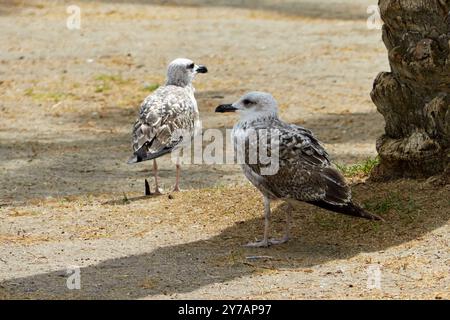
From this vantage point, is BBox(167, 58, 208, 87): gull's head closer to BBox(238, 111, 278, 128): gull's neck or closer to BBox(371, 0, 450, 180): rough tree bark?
BBox(371, 0, 450, 180): rough tree bark

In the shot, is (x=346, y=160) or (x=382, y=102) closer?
(x=382, y=102)

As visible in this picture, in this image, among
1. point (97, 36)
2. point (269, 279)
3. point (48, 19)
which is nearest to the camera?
point (269, 279)

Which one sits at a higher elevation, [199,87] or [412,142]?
[412,142]

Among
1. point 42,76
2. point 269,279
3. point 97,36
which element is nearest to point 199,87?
point 42,76

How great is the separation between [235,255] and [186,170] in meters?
3.96

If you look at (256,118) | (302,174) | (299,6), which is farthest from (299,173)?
(299,6)

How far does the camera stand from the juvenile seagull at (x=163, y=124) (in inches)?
411

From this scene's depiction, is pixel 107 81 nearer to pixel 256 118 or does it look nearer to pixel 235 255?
pixel 256 118

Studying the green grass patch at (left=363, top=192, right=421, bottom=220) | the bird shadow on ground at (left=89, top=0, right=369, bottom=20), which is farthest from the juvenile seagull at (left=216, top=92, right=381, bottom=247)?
the bird shadow on ground at (left=89, top=0, right=369, bottom=20)

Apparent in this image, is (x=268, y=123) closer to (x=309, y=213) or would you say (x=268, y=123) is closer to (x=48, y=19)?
(x=309, y=213)

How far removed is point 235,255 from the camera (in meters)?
8.12

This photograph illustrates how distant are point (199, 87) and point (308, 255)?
332 inches

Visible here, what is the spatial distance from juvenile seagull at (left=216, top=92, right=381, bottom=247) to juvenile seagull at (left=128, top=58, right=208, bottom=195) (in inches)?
77.9

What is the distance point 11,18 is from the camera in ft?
71.1
